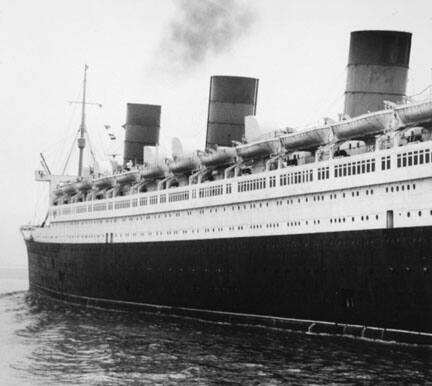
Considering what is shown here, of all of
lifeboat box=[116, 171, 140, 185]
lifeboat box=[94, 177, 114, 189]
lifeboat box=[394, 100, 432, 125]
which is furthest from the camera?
lifeboat box=[94, 177, 114, 189]

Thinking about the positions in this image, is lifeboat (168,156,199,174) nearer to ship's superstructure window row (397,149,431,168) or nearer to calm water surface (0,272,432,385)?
calm water surface (0,272,432,385)

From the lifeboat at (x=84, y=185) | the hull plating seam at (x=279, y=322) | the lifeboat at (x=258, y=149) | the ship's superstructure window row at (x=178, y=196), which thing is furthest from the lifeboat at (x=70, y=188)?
the lifeboat at (x=258, y=149)

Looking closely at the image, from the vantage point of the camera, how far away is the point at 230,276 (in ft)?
113

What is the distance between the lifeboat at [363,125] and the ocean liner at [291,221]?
0.05 m

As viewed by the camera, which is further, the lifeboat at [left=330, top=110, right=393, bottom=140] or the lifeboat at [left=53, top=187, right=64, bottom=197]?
the lifeboat at [left=53, top=187, right=64, bottom=197]

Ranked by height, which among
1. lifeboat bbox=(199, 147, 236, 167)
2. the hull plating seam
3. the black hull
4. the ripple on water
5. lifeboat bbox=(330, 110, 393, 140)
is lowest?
the ripple on water

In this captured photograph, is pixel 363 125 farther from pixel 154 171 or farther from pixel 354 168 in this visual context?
pixel 154 171

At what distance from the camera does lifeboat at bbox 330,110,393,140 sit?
96.5ft

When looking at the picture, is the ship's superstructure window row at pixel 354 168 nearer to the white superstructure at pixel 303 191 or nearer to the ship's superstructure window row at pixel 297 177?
the white superstructure at pixel 303 191

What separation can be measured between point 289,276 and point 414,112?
24.5 feet

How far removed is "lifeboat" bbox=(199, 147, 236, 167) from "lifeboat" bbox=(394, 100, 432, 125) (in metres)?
10.1

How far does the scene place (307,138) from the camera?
32844 millimetres

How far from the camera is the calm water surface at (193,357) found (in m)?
22.3

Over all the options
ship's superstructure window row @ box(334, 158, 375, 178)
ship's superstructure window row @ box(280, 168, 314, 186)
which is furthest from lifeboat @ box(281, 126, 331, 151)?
ship's superstructure window row @ box(334, 158, 375, 178)
